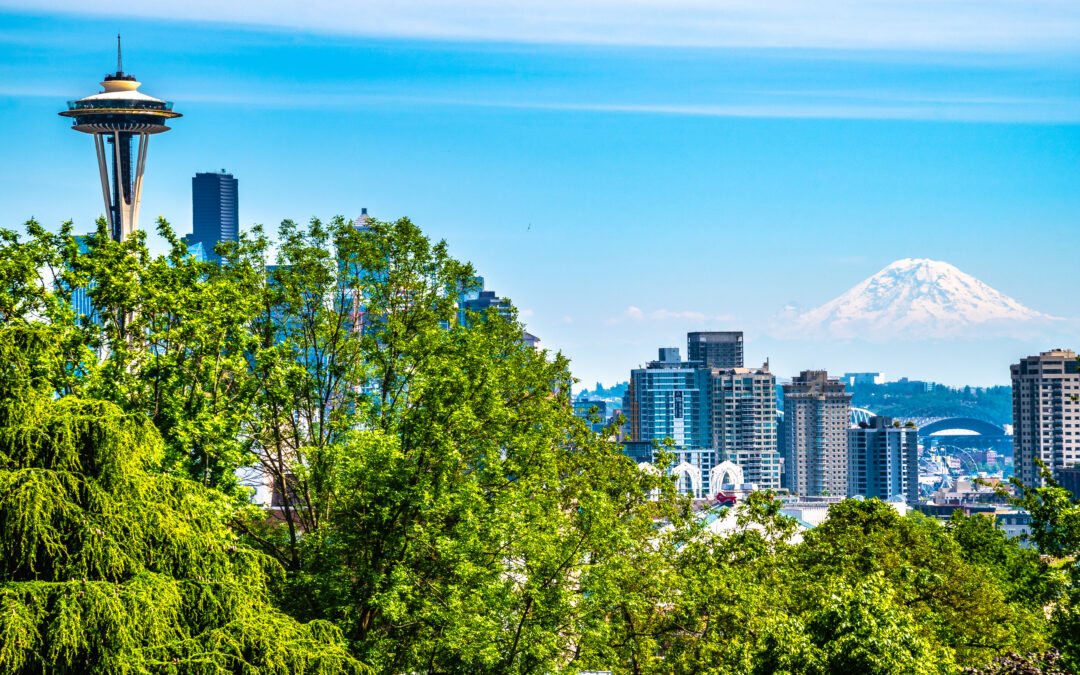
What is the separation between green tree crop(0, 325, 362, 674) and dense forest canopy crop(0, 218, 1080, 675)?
4cm

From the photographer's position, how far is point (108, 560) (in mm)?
15789

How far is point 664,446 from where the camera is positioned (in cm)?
2894

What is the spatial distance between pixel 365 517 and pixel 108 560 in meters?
6.56

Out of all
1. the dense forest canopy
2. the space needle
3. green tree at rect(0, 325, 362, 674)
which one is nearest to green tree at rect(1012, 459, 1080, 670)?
the dense forest canopy

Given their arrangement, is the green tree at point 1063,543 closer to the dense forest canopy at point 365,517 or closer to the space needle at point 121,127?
the dense forest canopy at point 365,517

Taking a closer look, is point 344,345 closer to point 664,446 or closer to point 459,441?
point 459,441

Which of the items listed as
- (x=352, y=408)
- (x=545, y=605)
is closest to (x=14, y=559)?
(x=545, y=605)

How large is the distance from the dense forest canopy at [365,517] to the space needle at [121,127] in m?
116

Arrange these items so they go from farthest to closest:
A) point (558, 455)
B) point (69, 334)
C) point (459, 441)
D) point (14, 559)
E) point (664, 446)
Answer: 1. point (664, 446)
2. point (558, 455)
3. point (459, 441)
4. point (69, 334)
5. point (14, 559)

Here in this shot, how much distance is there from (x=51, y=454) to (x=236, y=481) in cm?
517

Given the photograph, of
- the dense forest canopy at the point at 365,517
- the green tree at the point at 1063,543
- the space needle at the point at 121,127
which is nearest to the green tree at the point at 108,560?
the dense forest canopy at the point at 365,517

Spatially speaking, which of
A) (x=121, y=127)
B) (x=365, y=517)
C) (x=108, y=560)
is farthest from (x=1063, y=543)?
(x=121, y=127)

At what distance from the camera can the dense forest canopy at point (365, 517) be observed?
52.9ft

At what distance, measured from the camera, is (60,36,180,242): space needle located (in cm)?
13538
